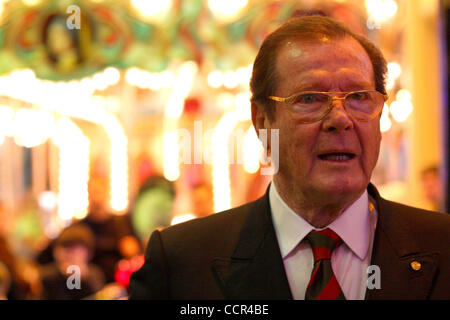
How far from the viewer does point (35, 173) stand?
23.7ft

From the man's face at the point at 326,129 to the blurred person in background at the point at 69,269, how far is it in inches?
93.0

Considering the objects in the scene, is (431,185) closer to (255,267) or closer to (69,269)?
(69,269)

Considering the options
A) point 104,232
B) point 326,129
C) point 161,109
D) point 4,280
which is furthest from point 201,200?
point 326,129

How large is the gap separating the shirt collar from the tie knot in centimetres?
1

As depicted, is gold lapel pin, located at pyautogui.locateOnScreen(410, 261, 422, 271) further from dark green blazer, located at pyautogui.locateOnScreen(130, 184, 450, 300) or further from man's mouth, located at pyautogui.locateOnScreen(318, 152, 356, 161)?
man's mouth, located at pyautogui.locateOnScreen(318, 152, 356, 161)

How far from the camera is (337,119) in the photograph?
4.23ft

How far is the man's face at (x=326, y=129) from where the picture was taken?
129cm

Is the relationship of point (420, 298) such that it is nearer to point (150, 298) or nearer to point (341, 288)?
point (341, 288)

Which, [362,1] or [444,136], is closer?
[444,136]

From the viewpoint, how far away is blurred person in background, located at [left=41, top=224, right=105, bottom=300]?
3510mm

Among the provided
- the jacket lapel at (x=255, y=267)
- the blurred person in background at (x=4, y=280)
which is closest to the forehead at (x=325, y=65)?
the jacket lapel at (x=255, y=267)

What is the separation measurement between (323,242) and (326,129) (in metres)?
0.25

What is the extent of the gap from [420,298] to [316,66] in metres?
0.52

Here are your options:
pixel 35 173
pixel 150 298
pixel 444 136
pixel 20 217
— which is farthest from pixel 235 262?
pixel 35 173
